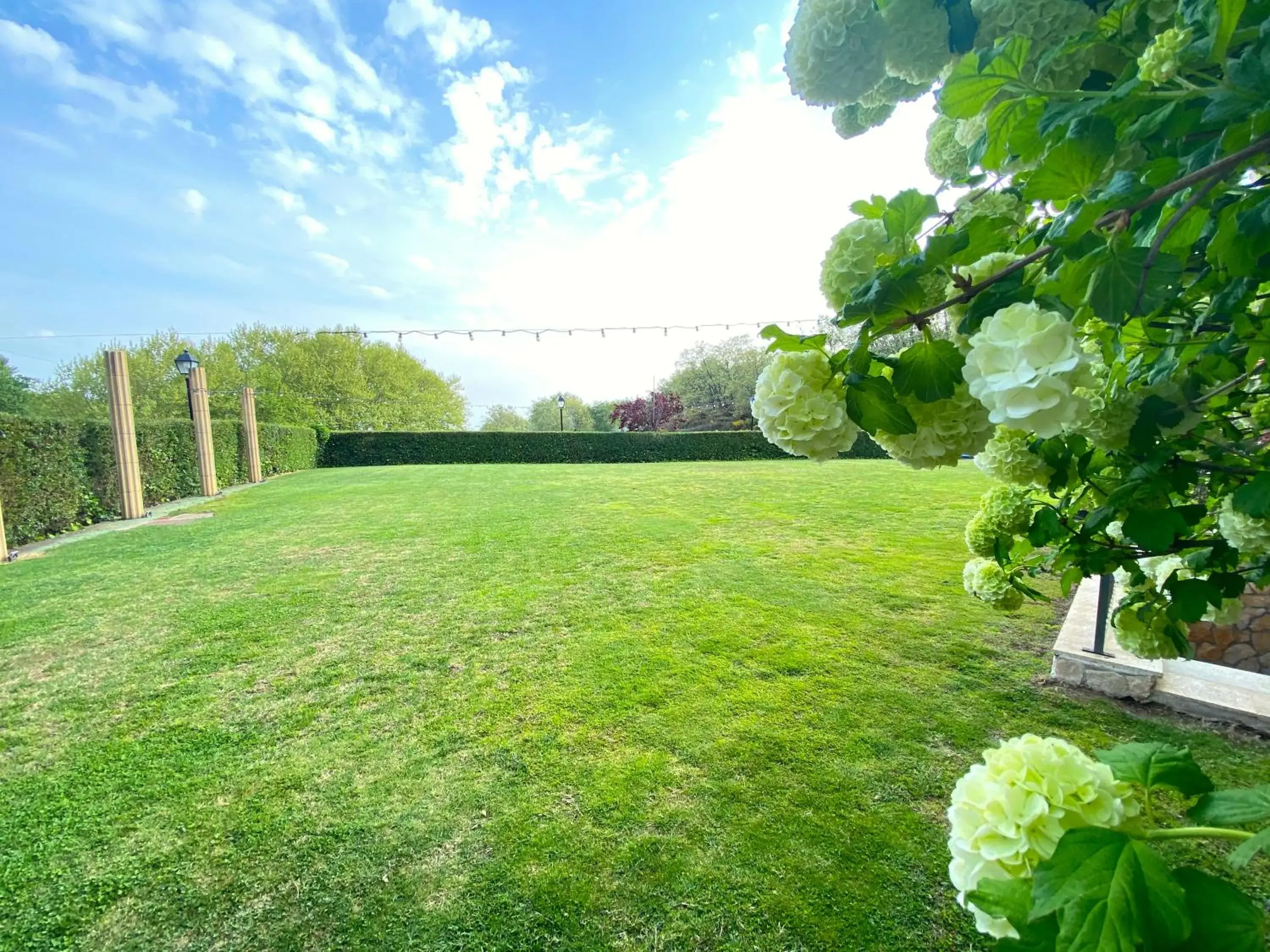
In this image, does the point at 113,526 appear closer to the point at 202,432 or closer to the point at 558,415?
the point at 202,432

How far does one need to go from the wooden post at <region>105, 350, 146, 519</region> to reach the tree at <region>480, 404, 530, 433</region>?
3580 cm

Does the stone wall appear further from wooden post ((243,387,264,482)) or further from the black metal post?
wooden post ((243,387,264,482))

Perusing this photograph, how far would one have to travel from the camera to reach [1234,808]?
439 millimetres

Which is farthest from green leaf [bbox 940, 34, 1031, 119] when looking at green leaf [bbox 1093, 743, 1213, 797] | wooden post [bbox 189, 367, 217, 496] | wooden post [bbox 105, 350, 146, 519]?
wooden post [bbox 189, 367, 217, 496]

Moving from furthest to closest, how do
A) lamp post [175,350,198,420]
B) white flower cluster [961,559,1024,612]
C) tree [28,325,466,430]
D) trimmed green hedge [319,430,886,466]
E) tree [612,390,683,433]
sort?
1. tree [612,390,683,433]
2. tree [28,325,466,430]
3. trimmed green hedge [319,430,886,466]
4. lamp post [175,350,198,420]
5. white flower cluster [961,559,1024,612]

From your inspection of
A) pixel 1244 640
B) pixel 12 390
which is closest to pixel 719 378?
pixel 1244 640

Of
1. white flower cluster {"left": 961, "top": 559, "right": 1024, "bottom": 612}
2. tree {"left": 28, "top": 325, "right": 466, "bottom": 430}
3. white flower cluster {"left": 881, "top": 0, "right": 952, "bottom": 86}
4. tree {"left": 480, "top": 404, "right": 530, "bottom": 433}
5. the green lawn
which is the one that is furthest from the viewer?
tree {"left": 480, "top": 404, "right": 530, "bottom": 433}

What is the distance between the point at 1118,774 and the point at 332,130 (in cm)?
1909

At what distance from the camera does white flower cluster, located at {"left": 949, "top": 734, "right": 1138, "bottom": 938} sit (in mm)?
452

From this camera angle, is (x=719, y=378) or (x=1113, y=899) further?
(x=719, y=378)

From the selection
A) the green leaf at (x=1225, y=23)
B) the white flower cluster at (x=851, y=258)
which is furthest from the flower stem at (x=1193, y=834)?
the green leaf at (x=1225, y=23)

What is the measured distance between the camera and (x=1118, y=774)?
50cm

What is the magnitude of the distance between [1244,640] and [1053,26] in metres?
3.44

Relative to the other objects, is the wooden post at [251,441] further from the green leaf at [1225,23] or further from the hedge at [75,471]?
the green leaf at [1225,23]
